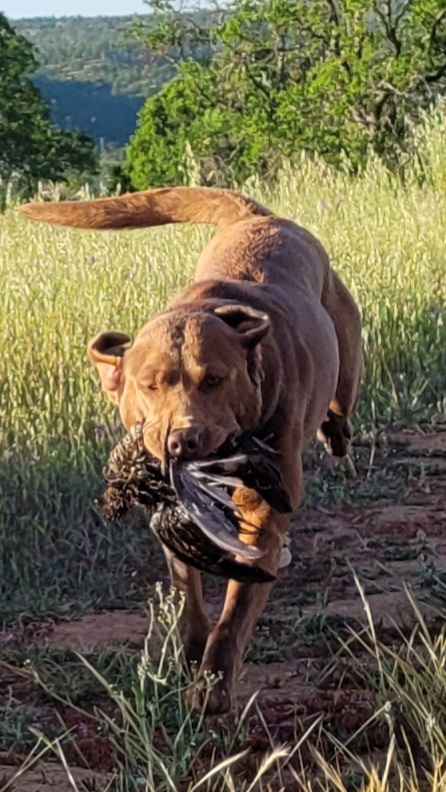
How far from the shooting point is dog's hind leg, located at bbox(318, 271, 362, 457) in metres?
5.38

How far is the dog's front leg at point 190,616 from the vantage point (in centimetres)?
393

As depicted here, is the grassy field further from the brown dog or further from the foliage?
the foliage

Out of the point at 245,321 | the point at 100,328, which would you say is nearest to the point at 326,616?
the point at 245,321

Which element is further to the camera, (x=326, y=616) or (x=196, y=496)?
(x=326, y=616)

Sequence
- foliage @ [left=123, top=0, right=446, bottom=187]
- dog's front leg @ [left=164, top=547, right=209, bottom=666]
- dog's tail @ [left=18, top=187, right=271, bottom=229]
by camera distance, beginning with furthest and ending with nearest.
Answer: foliage @ [left=123, top=0, right=446, bottom=187]
dog's tail @ [left=18, top=187, right=271, bottom=229]
dog's front leg @ [left=164, top=547, right=209, bottom=666]

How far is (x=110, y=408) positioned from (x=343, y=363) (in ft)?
3.05

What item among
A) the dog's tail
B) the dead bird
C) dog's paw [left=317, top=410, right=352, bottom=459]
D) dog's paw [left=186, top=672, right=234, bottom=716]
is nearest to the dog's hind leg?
dog's paw [left=317, top=410, right=352, bottom=459]

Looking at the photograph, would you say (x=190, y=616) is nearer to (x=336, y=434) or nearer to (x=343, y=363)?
(x=343, y=363)

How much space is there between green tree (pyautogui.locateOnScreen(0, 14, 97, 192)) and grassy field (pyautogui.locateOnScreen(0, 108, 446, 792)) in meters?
19.6

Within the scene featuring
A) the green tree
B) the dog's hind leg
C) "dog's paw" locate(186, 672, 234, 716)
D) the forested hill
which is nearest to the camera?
"dog's paw" locate(186, 672, 234, 716)

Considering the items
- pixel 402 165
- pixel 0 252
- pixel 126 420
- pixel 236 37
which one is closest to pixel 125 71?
pixel 236 37

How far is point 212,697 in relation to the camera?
3.47 meters

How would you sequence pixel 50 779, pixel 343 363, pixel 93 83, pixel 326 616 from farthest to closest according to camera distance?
pixel 93 83, pixel 343 363, pixel 326 616, pixel 50 779

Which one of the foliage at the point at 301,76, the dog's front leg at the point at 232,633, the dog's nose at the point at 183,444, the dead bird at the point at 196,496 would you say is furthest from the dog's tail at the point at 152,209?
the foliage at the point at 301,76
